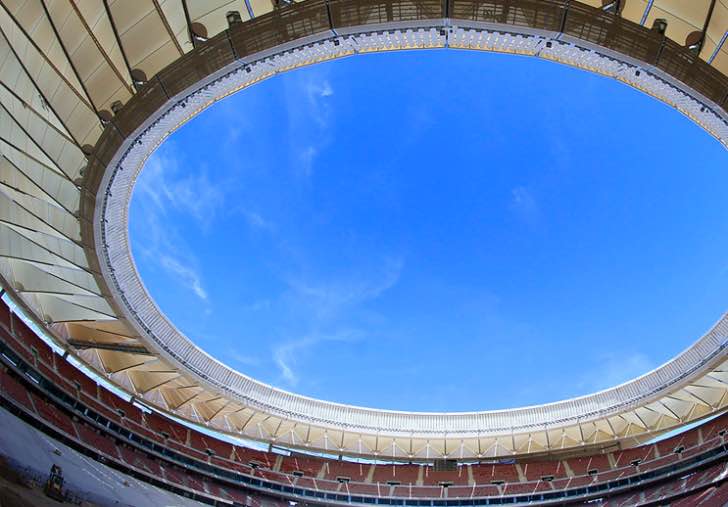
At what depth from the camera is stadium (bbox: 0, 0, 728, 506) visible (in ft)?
60.3

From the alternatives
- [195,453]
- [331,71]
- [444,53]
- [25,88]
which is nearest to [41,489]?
[25,88]

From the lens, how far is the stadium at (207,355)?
18375 mm

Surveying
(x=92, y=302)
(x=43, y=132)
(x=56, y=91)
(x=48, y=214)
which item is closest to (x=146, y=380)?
(x=92, y=302)

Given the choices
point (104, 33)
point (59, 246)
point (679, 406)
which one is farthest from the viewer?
point (679, 406)

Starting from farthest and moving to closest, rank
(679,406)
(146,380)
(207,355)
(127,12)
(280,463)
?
(280,463), (146,380), (679,406), (207,355), (127,12)

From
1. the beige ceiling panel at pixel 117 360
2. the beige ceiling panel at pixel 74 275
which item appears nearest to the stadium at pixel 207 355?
the beige ceiling panel at pixel 74 275

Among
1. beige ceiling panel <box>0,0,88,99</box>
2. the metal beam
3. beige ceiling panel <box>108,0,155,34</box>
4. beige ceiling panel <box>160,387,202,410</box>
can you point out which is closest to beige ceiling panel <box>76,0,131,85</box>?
beige ceiling panel <box>108,0,155,34</box>

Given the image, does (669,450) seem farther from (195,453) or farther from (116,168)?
(116,168)

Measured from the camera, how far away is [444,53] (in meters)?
29.8

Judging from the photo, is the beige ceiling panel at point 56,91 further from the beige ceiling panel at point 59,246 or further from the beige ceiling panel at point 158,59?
the beige ceiling panel at point 59,246

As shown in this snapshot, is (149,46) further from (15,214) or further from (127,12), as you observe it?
(15,214)

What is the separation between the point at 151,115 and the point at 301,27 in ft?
22.5

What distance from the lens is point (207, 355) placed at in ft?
112

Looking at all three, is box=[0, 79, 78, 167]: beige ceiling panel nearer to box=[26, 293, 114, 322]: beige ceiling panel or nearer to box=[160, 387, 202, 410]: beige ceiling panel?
box=[26, 293, 114, 322]: beige ceiling panel
